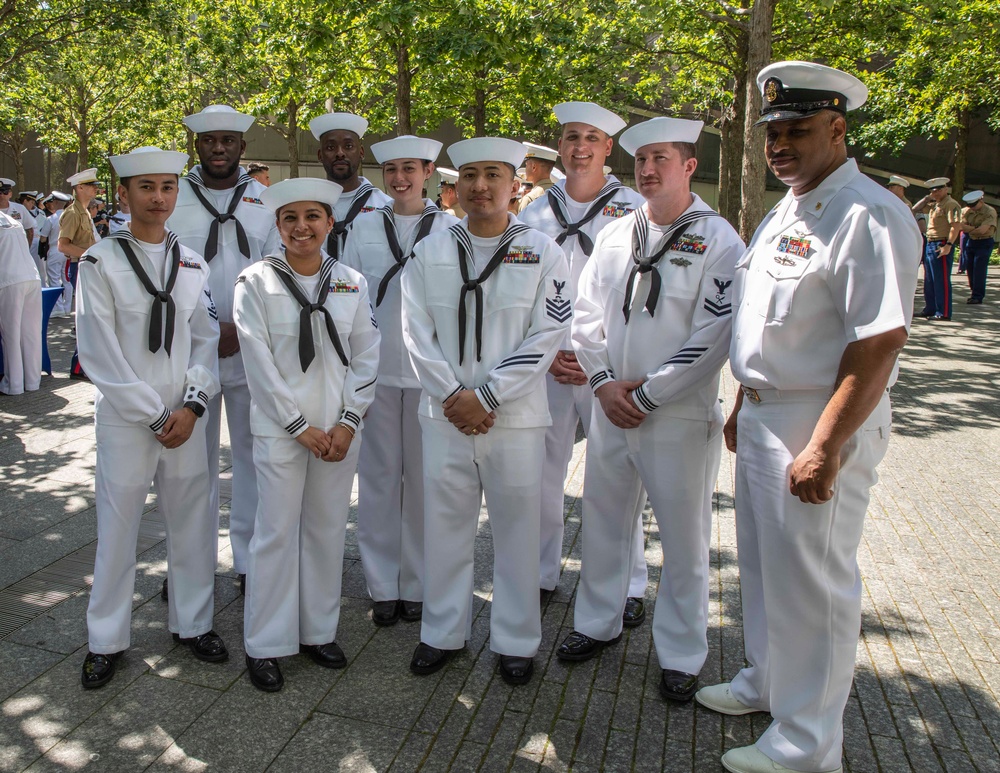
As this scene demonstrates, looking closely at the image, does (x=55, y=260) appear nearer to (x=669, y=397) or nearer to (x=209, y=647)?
(x=209, y=647)

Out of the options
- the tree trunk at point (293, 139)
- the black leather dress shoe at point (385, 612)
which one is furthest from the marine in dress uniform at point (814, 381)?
the tree trunk at point (293, 139)

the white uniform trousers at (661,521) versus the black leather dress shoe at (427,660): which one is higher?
the white uniform trousers at (661,521)

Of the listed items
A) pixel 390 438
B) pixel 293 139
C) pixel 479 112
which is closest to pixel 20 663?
pixel 390 438

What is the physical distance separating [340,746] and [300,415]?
138cm

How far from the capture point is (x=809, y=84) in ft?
10.2

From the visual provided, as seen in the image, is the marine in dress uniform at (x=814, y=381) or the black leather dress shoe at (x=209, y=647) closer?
the marine in dress uniform at (x=814, y=381)

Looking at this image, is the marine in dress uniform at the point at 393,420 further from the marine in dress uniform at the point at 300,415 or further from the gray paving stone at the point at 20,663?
the gray paving stone at the point at 20,663

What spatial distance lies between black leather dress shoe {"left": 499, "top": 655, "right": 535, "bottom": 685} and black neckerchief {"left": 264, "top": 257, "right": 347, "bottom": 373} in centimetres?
157

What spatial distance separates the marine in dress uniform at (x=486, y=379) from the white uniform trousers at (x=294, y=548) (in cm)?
44

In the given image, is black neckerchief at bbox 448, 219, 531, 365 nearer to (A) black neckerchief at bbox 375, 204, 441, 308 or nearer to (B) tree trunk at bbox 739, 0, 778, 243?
(A) black neckerchief at bbox 375, 204, 441, 308

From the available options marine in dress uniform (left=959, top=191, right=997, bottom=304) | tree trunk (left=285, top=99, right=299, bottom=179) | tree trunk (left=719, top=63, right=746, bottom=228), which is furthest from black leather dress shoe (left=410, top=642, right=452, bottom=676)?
tree trunk (left=285, top=99, right=299, bottom=179)

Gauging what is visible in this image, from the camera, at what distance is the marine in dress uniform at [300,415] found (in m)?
4.03

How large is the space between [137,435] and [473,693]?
1844mm

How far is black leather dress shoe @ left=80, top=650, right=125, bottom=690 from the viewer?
3852 millimetres
